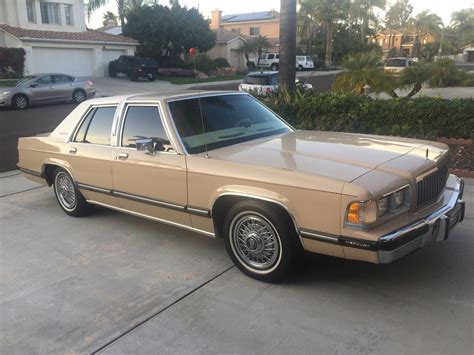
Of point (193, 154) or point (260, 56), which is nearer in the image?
point (193, 154)

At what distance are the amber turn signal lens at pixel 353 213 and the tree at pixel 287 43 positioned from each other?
7.05 meters

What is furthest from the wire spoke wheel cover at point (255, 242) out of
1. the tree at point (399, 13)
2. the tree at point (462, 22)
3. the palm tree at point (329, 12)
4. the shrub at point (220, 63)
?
the tree at point (399, 13)

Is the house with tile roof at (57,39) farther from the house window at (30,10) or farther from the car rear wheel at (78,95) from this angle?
the car rear wheel at (78,95)

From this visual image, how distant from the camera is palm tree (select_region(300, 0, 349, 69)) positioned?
52125mm

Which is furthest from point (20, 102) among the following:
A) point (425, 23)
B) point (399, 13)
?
point (399, 13)

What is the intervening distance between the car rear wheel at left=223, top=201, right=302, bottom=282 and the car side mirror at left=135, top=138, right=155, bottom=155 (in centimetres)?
103

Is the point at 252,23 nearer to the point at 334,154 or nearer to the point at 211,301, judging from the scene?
the point at 334,154

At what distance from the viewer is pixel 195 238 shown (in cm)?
502

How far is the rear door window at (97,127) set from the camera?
16.9 ft

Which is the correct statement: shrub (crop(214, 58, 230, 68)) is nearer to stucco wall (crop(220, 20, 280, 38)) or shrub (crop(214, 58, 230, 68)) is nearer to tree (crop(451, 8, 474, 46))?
stucco wall (crop(220, 20, 280, 38))

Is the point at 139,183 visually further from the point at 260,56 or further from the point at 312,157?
the point at 260,56

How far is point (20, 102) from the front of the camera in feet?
61.8

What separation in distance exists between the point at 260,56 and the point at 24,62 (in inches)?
1005

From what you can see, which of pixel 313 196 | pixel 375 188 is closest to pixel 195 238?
pixel 313 196
